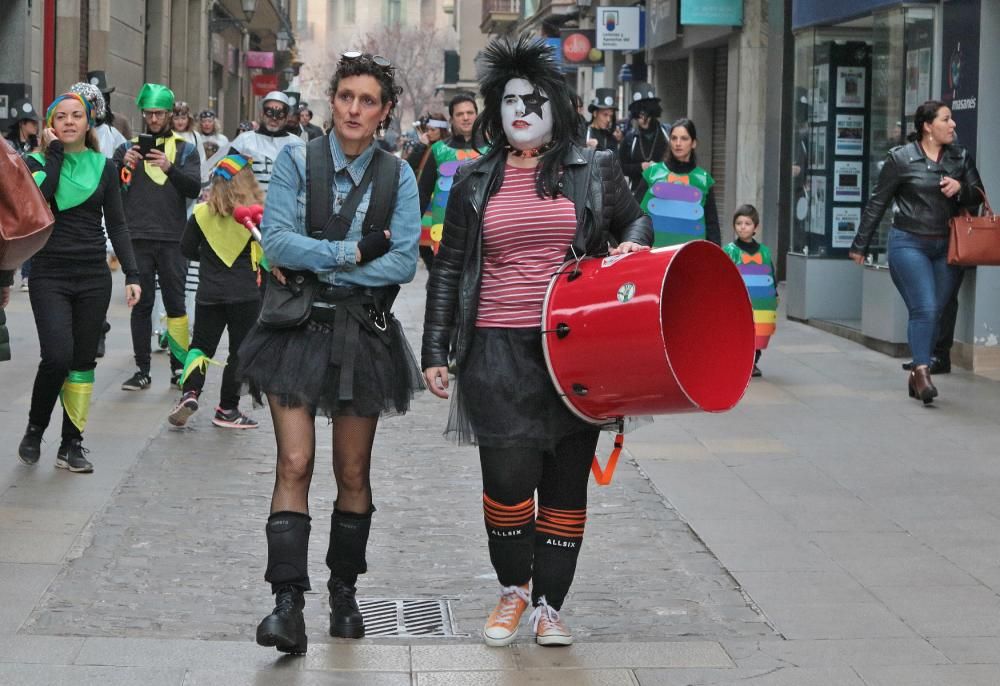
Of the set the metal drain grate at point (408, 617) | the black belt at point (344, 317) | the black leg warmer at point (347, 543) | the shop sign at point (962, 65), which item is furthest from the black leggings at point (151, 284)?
the black belt at point (344, 317)

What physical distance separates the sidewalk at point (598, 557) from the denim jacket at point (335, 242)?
117 cm

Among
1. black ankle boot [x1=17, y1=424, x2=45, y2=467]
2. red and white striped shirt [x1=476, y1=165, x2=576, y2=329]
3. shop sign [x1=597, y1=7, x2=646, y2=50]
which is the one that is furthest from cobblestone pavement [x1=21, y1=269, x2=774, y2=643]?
shop sign [x1=597, y1=7, x2=646, y2=50]

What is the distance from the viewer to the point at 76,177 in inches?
316

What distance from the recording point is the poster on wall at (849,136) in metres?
15.4

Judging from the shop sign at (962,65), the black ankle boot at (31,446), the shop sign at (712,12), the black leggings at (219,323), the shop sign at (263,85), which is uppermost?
the shop sign at (263,85)

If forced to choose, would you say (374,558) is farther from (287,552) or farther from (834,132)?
(834,132)

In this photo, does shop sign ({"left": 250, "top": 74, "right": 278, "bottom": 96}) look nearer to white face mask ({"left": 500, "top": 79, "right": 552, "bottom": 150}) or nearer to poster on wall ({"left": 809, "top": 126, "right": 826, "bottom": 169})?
poster on wall ({"left": 809, "top": 126, "right": 826, "bottom": 169})

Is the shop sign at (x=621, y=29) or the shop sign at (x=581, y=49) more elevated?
the shop sign at (x=581, y=49)

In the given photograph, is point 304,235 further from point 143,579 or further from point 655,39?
point 655,39

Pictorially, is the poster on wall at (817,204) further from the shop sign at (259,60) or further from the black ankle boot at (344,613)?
the shop sign at (259,60)

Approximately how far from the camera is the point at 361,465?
532 centimetres

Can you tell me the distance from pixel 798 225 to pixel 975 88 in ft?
13.6

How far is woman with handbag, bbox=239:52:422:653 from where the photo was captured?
512cm

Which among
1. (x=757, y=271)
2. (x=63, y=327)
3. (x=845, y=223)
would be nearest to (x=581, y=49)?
(x=845, y=223)
